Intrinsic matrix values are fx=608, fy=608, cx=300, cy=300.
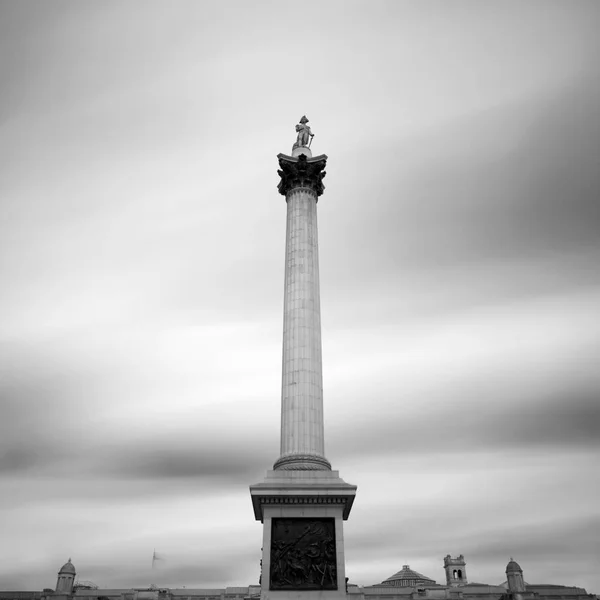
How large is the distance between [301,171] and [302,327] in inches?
415

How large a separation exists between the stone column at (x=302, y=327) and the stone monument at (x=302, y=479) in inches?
2.0

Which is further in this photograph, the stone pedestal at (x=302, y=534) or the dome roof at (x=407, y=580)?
the dome roof at (x=407, y=580)

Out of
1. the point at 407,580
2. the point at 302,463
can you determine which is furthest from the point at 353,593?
the point at 302,463

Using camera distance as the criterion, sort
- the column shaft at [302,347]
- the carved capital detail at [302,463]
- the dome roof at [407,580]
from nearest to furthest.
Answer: the carved capital detail at [302,463] → the column shaft at [302,347] → the dome roof at [407,580]

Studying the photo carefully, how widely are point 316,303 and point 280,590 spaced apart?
15.1 meters

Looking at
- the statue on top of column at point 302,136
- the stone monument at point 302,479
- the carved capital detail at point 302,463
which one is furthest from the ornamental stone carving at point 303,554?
the statue on top of column at point 302,136

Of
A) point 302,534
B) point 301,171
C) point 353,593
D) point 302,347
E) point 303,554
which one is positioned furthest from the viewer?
point 353,593

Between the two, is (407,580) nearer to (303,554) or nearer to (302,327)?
(302,327)

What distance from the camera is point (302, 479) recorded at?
2844cm

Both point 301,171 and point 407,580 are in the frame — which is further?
point 407,580

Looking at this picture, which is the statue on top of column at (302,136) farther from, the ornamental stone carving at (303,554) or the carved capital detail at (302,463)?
the ornamental stone carving at (303,554)

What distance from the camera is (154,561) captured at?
290ft

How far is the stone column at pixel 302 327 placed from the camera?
30.7 metres

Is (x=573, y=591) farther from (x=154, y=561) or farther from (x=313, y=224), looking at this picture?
(x=313, y=224)
